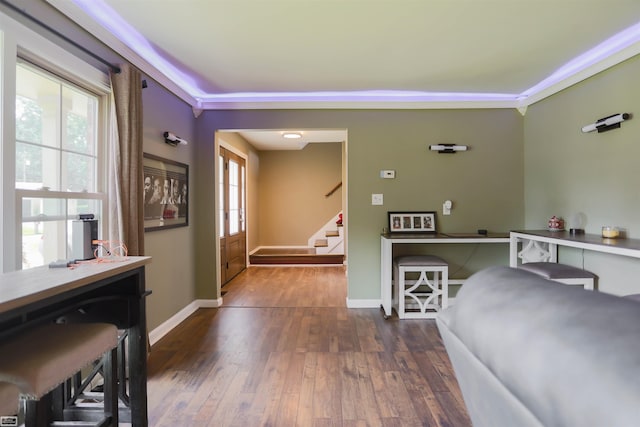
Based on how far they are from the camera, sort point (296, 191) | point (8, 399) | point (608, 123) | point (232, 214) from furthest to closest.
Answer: point (296, 191) < point (232, 214) < point (608, 123) < point (8, 399)

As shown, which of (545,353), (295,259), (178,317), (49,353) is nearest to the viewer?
(545,353)

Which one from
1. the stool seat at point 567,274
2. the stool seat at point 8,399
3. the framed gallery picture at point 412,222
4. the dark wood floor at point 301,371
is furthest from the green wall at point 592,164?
the stool seat at point 8,399

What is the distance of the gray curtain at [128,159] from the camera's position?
2109 mm

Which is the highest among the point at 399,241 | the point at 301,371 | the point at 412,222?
the point at 412,222

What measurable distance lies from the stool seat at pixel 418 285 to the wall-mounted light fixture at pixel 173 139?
102 inches

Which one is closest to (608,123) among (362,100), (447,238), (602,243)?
(602,243)

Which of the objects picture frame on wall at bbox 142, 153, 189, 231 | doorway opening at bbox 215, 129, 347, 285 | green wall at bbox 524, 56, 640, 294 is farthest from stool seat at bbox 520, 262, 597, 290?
doorway opening at bbox 215, 129, 347, 285

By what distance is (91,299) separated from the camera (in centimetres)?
148

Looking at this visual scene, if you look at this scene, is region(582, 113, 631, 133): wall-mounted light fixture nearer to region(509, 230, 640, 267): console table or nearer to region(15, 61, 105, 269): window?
region(509, 230, 640, 267): console table

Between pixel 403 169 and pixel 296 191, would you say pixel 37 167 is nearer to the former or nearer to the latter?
pixel 403 169

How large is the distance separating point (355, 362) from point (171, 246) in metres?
2.04

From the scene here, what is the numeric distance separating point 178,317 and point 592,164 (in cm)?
418

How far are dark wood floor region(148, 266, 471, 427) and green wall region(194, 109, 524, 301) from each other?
0.66 meters

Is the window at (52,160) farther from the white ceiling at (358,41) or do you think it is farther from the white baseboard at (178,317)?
the white baseboard at (178,317)
